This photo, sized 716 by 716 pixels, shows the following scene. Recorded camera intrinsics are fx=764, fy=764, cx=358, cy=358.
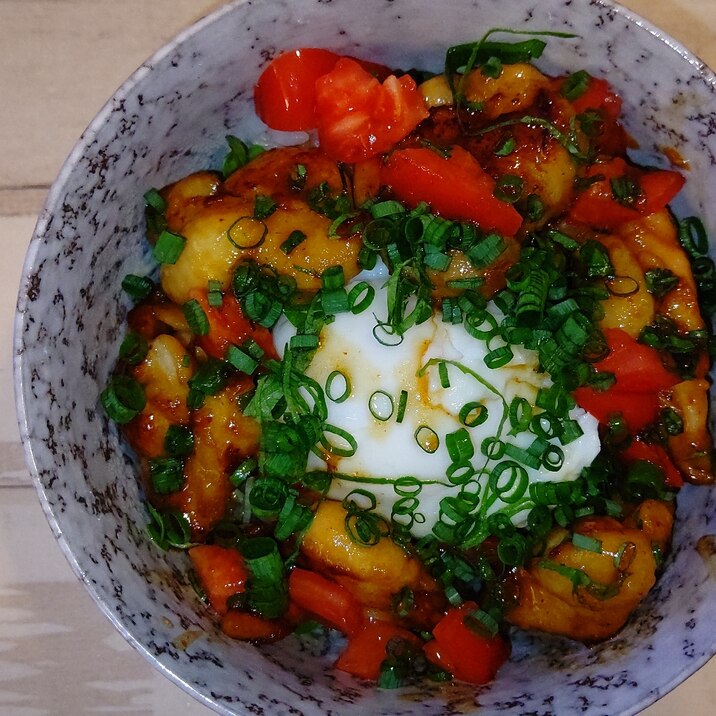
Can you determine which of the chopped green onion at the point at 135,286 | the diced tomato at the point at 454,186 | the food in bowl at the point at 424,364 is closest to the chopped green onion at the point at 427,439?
the food in bowl at the point at 424,364

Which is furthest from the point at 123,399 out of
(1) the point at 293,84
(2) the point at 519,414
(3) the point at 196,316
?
(2) the point at 519,414

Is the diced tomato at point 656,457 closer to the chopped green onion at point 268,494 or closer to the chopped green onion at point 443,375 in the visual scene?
the chopped green onion at point 443,375

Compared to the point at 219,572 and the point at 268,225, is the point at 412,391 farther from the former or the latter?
the point at 219,572

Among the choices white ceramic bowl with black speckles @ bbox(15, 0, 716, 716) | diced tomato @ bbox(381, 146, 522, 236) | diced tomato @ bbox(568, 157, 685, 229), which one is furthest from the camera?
diced tomato @ bbox(568, 157, 685, 229)

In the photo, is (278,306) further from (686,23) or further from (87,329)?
(686,23)

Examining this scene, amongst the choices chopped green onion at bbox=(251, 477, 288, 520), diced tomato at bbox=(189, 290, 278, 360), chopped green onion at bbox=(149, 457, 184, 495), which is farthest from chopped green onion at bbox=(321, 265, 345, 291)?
chopped green onion at bbox=(149, 457, 184, 495)

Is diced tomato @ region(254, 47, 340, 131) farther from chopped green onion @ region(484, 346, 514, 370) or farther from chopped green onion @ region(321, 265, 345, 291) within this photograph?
chopped green onion @ region(484, 346, 514, 370)
